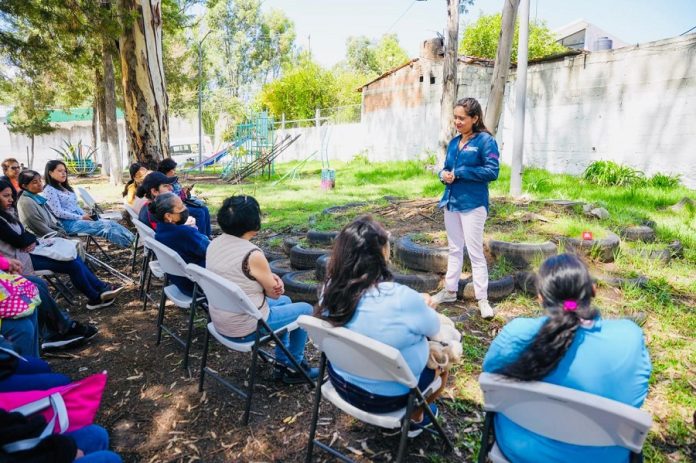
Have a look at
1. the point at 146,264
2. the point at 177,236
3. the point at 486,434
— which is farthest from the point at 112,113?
the point at 486,434

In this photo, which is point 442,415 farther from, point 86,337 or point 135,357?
point 86,337

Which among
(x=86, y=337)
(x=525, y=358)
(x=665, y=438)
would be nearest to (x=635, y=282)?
(x=665, y=438)

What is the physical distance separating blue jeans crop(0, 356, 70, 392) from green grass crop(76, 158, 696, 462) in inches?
85.0

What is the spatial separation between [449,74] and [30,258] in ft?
31.5

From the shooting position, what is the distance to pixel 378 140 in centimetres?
1828

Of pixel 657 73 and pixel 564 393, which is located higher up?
pixel 657 73

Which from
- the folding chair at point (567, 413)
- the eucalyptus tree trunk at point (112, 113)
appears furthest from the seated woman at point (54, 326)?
the eucalyptus tree trunk at point (112, 113)

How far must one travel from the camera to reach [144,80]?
661 cm

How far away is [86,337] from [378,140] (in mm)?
15657

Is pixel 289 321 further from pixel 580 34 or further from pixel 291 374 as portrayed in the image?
pixel 580 34

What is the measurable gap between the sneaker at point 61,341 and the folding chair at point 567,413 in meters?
3.40

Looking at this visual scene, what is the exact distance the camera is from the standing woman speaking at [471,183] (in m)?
3.58

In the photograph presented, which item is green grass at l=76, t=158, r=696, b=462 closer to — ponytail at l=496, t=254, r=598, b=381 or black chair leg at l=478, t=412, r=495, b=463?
black chair leg at l=478, t=412, r=495, b=463

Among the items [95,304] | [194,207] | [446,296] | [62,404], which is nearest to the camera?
[62,404]
